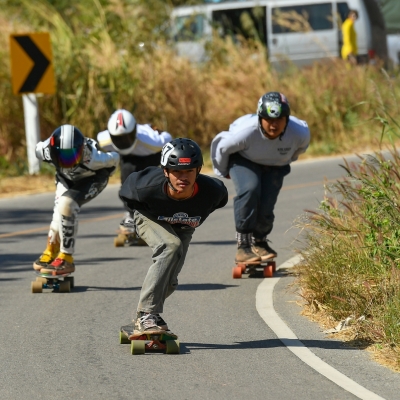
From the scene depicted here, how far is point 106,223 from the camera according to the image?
1412cm

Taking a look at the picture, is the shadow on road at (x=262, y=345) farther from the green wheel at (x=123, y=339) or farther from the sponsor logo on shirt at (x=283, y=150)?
the sponsor logo on shirt at (x=283, y=150)

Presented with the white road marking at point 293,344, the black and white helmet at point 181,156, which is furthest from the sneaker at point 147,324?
the black and white helmet at point 181,156

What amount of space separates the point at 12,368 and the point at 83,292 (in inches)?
106

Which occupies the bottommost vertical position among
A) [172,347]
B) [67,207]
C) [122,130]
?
[172,347]

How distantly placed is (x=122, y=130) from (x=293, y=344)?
4846 millimetres

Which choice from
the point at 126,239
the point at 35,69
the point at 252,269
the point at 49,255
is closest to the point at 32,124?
the point at 35,69

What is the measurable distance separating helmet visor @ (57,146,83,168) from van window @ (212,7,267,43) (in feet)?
50.0

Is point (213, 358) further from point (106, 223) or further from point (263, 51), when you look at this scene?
point (263, 51)

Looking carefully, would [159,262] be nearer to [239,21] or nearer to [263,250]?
[263,250]

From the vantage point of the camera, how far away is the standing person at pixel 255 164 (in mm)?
10125

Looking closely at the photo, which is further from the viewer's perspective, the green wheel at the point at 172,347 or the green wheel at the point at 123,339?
the green wheel at the point at 123,339

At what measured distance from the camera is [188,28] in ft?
76.0

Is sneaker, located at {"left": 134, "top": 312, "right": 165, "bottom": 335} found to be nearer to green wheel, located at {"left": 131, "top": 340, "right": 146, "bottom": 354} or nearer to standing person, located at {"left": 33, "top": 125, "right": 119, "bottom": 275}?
green wheel, located at {"left": 131, "top": 340, "right": 146, "bottom": 354}

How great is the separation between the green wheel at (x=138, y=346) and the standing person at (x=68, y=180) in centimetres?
241
